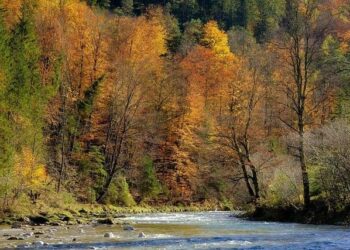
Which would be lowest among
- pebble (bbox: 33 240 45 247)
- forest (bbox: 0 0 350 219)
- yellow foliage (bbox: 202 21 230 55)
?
pebble (bbox: 33 240 45 247)

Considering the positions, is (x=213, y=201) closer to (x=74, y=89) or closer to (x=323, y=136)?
(x=74, y=89)

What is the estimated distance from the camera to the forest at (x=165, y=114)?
83.3ft

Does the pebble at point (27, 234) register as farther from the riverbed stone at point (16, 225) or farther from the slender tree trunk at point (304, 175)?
the slender tree trunk at point (304, 175)

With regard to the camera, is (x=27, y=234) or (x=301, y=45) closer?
(x=27, y=234)

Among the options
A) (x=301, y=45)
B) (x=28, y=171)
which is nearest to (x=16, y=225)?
(x=28, y=171)

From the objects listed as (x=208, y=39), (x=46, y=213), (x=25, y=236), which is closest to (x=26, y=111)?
(x=46, y=213)

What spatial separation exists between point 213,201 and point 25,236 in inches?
1199

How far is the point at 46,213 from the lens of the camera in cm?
2833

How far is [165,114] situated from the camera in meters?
51.1

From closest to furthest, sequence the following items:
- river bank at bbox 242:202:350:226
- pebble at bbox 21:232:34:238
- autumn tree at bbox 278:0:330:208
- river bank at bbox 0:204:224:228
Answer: pebble at bbox 21:232:34:238
river bank at bbox 242:202:350:226
river bank at bbox 0:204:224:228
autumn tree at bbox 278:0:330:208

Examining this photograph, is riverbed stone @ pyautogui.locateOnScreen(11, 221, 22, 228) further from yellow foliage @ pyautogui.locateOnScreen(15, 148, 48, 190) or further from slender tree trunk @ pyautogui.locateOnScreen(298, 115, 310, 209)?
slender tree trunk @ pyautogui.locateOnScreen(298, 115, 310, 209)

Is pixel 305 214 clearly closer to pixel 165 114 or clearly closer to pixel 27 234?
pixel 27 234

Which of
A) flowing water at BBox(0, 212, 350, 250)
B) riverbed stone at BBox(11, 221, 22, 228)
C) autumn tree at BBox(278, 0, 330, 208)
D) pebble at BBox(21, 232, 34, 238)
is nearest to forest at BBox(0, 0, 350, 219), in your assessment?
autumn tree at BBox(278, 0, 330, 208)

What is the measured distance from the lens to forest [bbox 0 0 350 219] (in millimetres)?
25391
